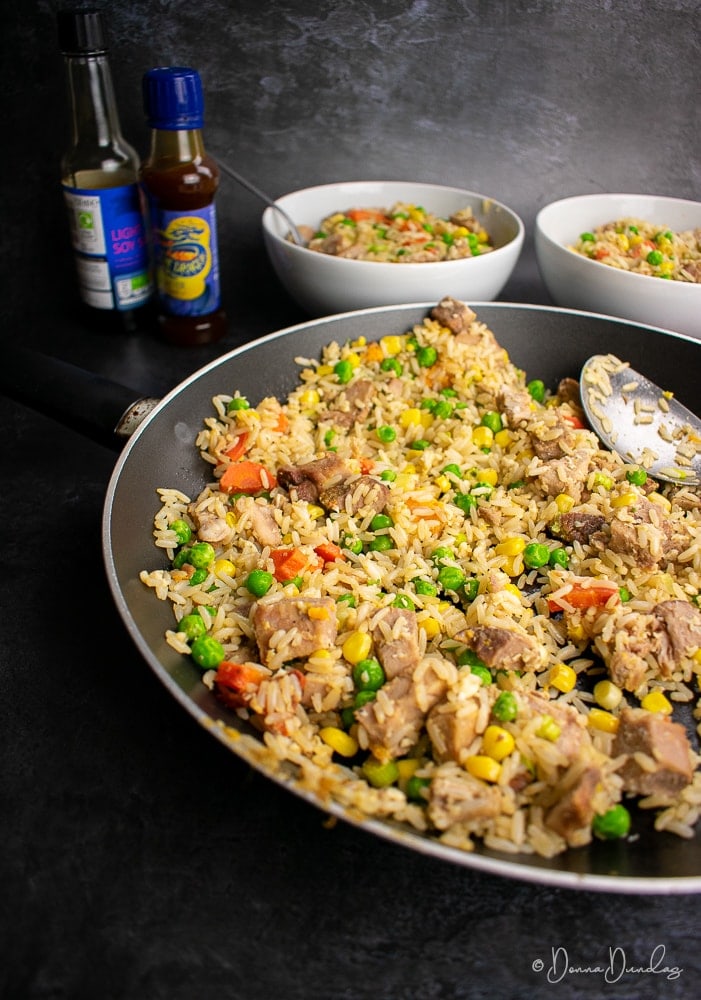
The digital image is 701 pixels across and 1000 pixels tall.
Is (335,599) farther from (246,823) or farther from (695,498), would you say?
(695,498)

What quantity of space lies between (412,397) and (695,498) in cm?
88

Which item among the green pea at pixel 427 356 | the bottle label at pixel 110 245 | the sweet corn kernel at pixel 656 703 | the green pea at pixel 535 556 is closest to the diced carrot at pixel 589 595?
the green pea at pixel 535 556

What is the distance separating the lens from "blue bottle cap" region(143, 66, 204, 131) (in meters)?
2.32

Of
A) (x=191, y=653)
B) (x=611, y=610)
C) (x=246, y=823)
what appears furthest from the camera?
(x=611, y=610)

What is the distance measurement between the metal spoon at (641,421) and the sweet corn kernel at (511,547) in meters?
0.53

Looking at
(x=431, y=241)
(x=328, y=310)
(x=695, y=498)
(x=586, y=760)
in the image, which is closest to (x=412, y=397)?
(x=328, y=310)

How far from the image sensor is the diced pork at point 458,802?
1.29 metres

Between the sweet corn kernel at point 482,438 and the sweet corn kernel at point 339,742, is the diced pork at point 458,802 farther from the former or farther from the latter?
the sweet corn kernel at point 482,438

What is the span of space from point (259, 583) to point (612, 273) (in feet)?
5.08

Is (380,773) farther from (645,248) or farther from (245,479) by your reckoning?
(645,248)

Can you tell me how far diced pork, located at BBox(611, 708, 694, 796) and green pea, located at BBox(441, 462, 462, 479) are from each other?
2.93ft

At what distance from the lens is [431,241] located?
2857mm

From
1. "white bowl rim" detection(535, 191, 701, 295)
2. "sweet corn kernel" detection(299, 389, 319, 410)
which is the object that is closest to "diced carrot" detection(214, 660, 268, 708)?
"sweet corn kernel" detection(299, 389, 319, 410)

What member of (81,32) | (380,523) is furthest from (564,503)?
(81,32)
